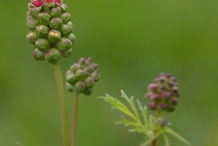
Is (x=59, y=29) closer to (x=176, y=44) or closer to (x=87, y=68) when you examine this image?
(x=87, y=68)

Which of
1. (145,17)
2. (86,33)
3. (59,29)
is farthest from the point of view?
(145,17)

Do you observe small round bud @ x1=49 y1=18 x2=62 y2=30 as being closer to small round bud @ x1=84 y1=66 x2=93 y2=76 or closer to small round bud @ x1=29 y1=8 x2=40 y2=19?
small round bud @ x1=29 y1=8 x2=40 y2=19

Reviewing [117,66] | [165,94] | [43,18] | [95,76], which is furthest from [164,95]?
[117,66]

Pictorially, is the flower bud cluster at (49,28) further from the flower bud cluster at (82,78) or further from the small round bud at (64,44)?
the flower bud cluster at (82,78)

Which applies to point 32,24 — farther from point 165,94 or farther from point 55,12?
point 165,94

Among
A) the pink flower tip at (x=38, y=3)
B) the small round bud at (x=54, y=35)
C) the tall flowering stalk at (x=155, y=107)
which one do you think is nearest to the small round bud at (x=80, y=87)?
the tall flowering stalk at (x=155, y=107)

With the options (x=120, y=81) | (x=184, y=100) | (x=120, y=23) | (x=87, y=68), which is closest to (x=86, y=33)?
(x=120, y=23)

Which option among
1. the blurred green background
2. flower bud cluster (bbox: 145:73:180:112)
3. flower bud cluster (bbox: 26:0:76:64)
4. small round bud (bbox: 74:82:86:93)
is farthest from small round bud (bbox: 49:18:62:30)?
the blurred green background
